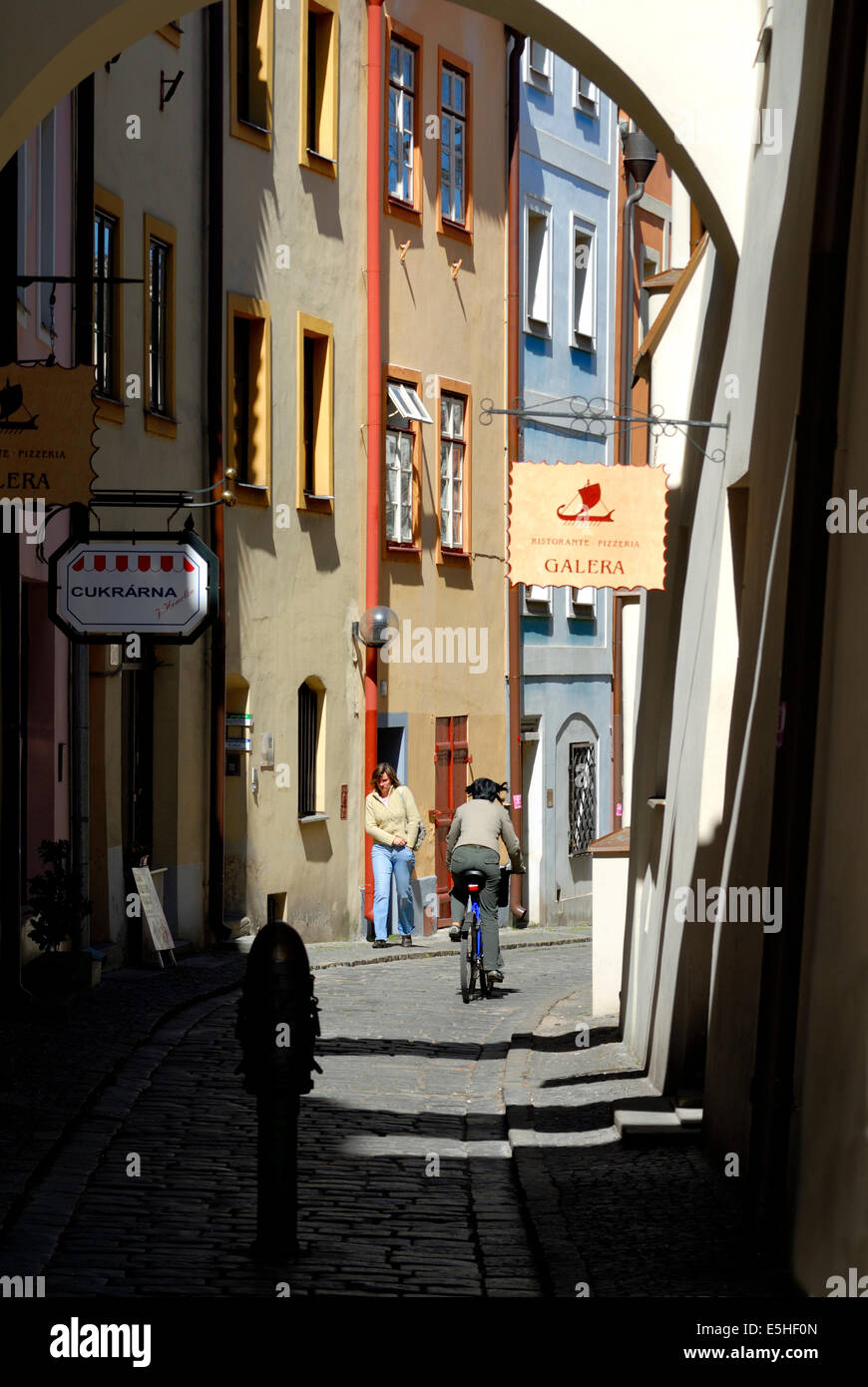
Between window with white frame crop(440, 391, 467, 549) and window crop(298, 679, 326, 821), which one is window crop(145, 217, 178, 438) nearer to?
window crop(298, 679, 326, 821)

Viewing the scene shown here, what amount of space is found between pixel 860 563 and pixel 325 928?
16.9 m

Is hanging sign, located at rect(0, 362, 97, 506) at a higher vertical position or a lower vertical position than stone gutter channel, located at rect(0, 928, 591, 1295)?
higher

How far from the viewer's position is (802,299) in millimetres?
7805

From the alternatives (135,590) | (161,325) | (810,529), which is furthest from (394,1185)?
(161,325)

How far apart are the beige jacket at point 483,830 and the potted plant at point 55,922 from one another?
Result: 3.09 m

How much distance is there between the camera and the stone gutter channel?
719 cm

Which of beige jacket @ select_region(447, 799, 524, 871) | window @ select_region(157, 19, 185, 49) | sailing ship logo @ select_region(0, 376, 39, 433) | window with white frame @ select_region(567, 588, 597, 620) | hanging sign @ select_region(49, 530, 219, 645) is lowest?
beige jacket @ select_region(447, 799, 524, 871)

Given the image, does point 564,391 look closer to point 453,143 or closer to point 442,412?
point 442,412

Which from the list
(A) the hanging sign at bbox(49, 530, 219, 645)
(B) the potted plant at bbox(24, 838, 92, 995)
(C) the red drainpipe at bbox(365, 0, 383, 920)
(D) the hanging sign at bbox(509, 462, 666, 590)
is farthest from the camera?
(C) the red drainpipe at bbox(365, 0, 383, 920)

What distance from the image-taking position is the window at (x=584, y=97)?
30.1 m

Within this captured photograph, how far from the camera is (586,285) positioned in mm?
31203

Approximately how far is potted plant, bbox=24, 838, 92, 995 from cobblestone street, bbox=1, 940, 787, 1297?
1.06 metres

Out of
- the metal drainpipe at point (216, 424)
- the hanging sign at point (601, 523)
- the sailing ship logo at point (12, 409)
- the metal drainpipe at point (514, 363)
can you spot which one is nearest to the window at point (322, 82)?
the metal drainpipe at point (216, 424)

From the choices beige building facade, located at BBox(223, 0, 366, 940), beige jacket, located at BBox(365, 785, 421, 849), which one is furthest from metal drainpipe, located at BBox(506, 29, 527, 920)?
beige jacket, located at BBox(365, 785, 421, 849)
